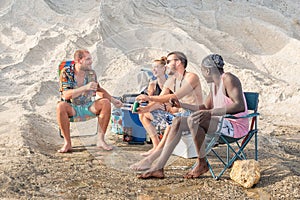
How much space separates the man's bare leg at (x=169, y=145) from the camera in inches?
161

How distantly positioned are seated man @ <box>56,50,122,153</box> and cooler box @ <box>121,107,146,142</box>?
0.50ft

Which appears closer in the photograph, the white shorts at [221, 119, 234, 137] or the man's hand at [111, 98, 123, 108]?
the white shorts at [221, 119, 234, 137]


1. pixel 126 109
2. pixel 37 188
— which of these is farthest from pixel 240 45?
pixel 37 188

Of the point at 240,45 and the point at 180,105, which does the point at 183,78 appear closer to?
the point at 180,105

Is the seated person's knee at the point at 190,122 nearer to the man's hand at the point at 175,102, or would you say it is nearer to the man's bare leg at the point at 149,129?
the man's hand at the point at 175,102

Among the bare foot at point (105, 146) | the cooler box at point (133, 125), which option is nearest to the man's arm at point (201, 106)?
the cooler box at point (133, 125)

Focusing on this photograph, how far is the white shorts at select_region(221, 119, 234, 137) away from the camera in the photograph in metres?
3.98

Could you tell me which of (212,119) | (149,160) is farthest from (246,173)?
(149,160)

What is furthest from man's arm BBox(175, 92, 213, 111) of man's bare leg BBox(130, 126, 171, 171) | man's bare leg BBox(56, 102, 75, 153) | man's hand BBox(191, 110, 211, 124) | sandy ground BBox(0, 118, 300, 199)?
man's bare leg BBox(56, 102, 75, 153)

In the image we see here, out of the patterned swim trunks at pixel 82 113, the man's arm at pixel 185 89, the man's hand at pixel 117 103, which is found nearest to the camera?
the man's arm at pixel 185 89

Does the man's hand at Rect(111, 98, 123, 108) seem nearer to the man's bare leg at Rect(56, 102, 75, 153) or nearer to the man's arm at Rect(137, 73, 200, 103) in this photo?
the man's bare leg at Rect(56, 102, 75, 153)

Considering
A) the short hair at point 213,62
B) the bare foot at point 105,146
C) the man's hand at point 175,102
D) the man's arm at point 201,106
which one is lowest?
the bare foot at point 105,146

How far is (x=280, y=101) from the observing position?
26.5 feet

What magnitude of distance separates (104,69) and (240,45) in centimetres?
375
